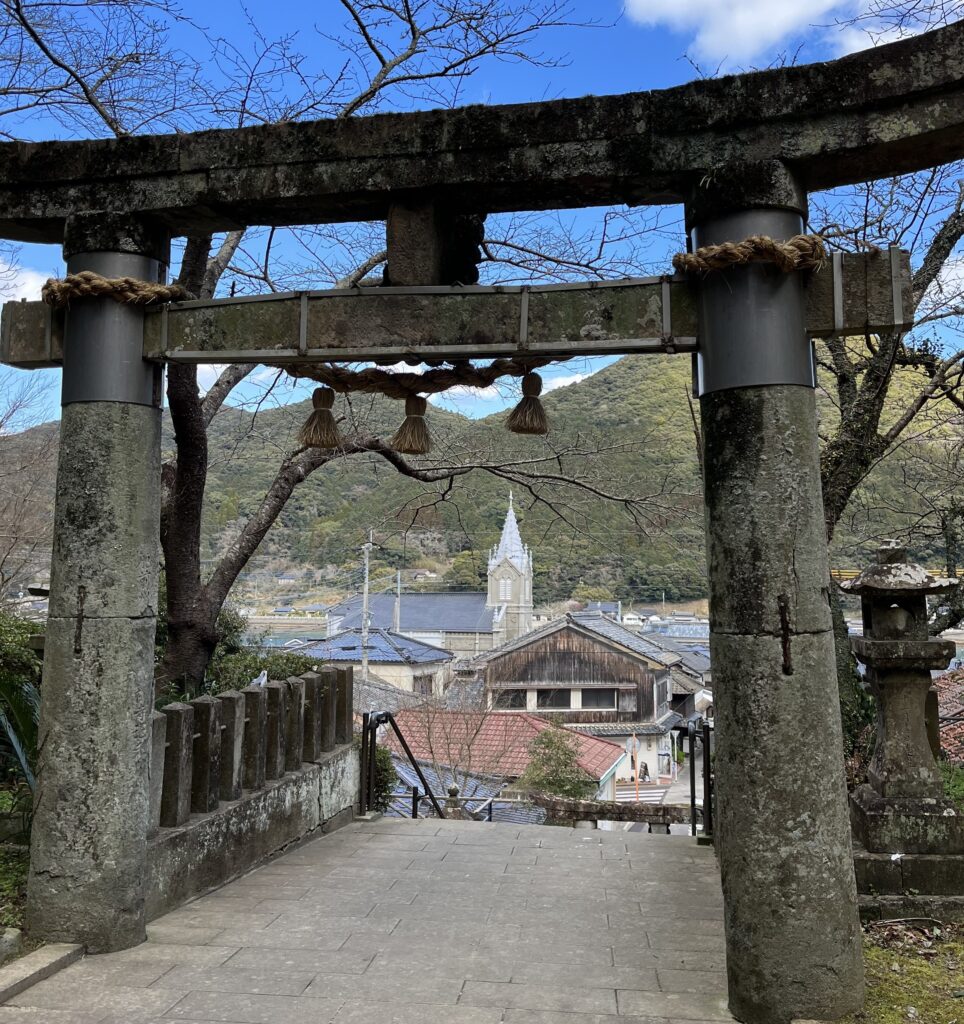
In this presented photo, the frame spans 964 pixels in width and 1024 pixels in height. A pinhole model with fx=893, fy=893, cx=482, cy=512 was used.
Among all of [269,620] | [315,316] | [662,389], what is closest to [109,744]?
[315,316]

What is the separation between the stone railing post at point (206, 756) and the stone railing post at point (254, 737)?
0.37m

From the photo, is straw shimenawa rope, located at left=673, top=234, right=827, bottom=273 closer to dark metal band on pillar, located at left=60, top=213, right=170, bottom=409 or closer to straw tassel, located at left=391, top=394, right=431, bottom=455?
straw tassel, located at left=391, top=394, right=431, bottom=455

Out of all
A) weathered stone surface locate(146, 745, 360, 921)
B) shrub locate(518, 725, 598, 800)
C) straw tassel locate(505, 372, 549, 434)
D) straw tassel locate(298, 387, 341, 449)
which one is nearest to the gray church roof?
shrub locate(518, 725, 598, 800)

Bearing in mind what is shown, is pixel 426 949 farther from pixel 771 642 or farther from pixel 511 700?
pixel 511 700

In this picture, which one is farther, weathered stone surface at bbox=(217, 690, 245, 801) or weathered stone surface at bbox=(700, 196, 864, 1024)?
weathered stone surface at bbox=(217, 690, 245, 801)

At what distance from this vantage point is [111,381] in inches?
162

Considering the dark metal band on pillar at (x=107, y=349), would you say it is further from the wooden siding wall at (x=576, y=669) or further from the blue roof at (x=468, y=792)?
the wooden siding wall at (x=576, y=669)

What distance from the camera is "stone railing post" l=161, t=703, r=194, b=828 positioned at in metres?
4.78

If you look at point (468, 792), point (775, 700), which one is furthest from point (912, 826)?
point (468, 792)

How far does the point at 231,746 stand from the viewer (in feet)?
18.0

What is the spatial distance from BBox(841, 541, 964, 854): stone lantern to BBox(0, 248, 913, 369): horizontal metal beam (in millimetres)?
1963

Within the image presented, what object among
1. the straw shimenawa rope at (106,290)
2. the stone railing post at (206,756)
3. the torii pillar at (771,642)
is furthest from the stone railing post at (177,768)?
the torii pillar at (771,642)

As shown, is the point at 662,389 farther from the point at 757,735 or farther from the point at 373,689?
the point at 757,735

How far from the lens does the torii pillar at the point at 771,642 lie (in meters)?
3.28
